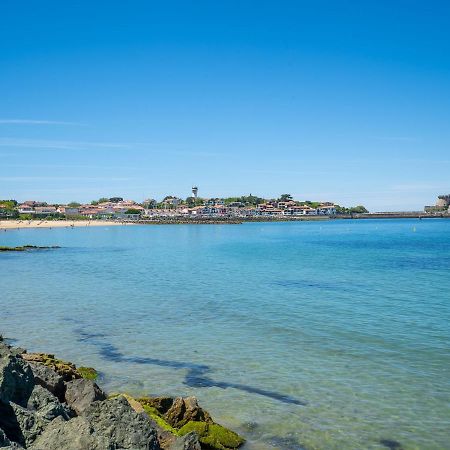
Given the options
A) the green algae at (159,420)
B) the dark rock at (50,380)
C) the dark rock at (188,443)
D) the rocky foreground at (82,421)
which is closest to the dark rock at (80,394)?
the rocky foreground at (82,421)

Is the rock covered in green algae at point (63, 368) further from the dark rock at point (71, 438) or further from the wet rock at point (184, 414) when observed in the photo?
the dark rock at point (71, 438)

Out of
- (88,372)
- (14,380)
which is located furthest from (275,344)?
(14,380)

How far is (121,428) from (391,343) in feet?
46.7

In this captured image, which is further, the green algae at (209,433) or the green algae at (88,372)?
the green algae at (88,372)

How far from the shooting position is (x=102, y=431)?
7641 millimetres

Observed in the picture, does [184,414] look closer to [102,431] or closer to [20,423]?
[102,431]

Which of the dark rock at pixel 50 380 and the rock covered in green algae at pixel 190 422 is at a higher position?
the dark rock at pixel 50 380

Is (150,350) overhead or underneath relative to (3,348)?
underneath

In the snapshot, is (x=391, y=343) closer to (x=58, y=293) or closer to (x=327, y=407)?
(x=327, y=407)

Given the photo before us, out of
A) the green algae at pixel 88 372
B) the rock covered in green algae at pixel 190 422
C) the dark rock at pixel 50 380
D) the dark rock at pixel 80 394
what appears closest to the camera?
the rock covered in green algae at pixel 190 422

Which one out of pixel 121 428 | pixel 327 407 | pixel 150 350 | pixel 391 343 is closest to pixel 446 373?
pixel 391 343

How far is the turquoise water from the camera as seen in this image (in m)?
12.4

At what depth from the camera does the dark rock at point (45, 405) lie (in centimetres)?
836

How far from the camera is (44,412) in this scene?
27.4 ft
